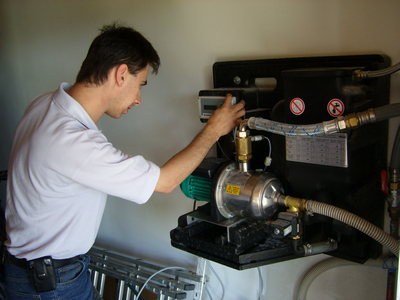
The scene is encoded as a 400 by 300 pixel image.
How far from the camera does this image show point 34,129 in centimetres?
108

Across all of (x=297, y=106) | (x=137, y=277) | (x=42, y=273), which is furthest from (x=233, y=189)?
(x=137, y=277)

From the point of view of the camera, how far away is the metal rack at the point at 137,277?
5.37 feet

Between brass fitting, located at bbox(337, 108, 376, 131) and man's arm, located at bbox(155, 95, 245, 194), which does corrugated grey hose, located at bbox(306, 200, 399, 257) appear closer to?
brass fitting, located at bbox(337, 108, 376, 131)

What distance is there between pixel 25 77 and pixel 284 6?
5.24 ft

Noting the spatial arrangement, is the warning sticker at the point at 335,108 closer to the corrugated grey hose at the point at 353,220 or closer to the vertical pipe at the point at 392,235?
the corrugated grey hose at the point at 353,220

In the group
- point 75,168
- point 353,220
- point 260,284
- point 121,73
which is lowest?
point 260,284

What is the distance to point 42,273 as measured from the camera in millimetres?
1163

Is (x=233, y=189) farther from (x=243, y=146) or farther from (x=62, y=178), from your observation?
(x=62, y=178)

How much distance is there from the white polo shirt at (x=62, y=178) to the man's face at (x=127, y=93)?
0.30 ft

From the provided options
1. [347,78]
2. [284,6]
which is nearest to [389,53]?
[347,78]

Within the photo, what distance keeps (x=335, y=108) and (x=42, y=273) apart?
3.09 feet

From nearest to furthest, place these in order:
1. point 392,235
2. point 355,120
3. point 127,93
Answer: point 355,120, point 392,235, point 127,93

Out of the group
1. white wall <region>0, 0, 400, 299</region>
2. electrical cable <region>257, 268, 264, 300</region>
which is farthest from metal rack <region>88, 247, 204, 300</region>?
electrical cable <region>257, 268, 264, 300</region>

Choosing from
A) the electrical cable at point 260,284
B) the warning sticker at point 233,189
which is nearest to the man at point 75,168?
the warning sticker at point 233,189
